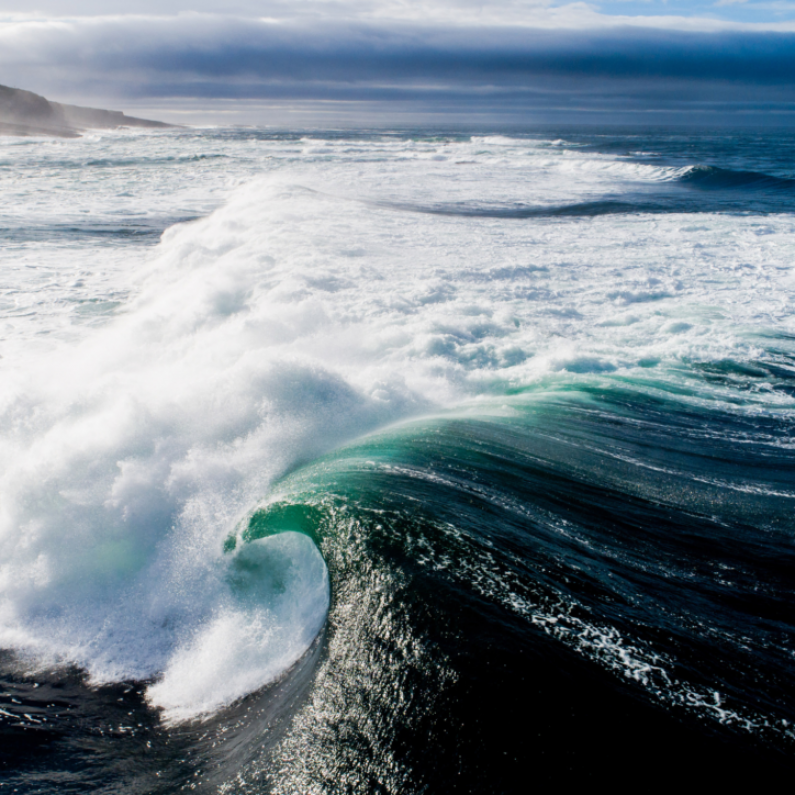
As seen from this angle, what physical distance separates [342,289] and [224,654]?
6390 millimetres

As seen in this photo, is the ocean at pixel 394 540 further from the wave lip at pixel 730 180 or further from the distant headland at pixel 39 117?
the distant headland at pixel 39 117

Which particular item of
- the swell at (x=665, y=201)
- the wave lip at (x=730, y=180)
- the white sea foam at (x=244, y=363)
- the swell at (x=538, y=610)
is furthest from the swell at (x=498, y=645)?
the wave lip at (x=730, y=180)

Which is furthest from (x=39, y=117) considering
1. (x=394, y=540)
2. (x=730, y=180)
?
(x=394, y=540)

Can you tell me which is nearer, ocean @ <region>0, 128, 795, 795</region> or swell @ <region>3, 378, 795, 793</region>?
swell @ <region>3, 378, 795, 793</region>

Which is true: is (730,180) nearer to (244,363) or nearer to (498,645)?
(244,363)

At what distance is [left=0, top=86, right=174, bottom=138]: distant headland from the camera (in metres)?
65.4

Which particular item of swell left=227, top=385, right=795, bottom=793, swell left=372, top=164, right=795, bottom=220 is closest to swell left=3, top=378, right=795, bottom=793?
swell left=227, top=385, right=795, bottom=793

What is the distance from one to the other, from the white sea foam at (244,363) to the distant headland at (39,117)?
6745 centimetres

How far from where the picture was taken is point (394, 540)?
9.82 feet

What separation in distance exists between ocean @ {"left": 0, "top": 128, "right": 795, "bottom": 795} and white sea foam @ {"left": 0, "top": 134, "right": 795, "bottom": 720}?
29 mm

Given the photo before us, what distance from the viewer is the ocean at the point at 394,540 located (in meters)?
2.10

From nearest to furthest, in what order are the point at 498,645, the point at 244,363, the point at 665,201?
the point at 498,645 → the point at 244,363 → the point at 665,201

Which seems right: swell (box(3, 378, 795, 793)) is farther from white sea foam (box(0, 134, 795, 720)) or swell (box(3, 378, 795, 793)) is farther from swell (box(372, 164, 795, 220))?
swell (box(372, 164, 795, 220))

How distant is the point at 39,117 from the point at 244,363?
332ft
